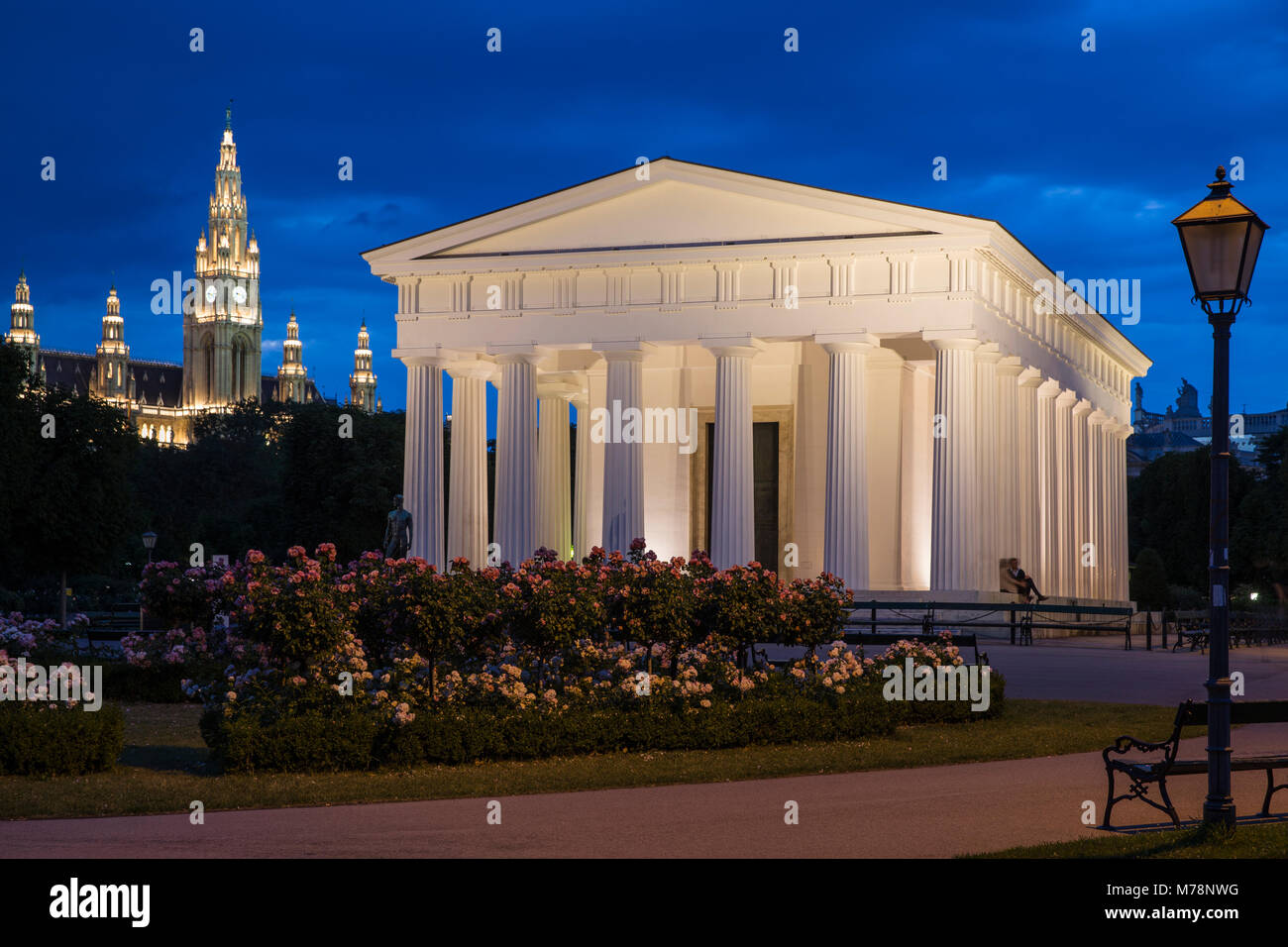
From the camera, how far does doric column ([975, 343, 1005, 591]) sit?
1886 inches

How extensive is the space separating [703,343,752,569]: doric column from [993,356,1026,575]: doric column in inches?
311

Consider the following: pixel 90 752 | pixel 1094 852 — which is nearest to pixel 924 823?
pixel 1094 852

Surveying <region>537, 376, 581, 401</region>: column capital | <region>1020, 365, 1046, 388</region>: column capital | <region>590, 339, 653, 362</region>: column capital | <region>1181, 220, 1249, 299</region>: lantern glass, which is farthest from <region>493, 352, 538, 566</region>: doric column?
<region>1181, 220, 1249, 299</region>: lantern glass

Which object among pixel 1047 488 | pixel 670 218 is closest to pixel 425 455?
pixel 670 218

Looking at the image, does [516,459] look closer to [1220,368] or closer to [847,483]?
[847,483]

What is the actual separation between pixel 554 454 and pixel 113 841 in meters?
45.5

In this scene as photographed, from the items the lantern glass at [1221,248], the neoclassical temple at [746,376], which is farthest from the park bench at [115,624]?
the lantern glass at [1221,248]

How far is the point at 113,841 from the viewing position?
13.6 m

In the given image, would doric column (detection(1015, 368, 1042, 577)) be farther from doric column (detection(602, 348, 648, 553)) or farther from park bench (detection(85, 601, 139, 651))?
park bench (detection(85, 601, 139, 651))

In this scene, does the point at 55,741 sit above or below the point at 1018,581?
below

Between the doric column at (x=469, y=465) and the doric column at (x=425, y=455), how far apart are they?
86 cm

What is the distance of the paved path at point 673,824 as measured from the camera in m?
13.2

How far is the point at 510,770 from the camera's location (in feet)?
60.5

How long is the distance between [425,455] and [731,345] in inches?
439
